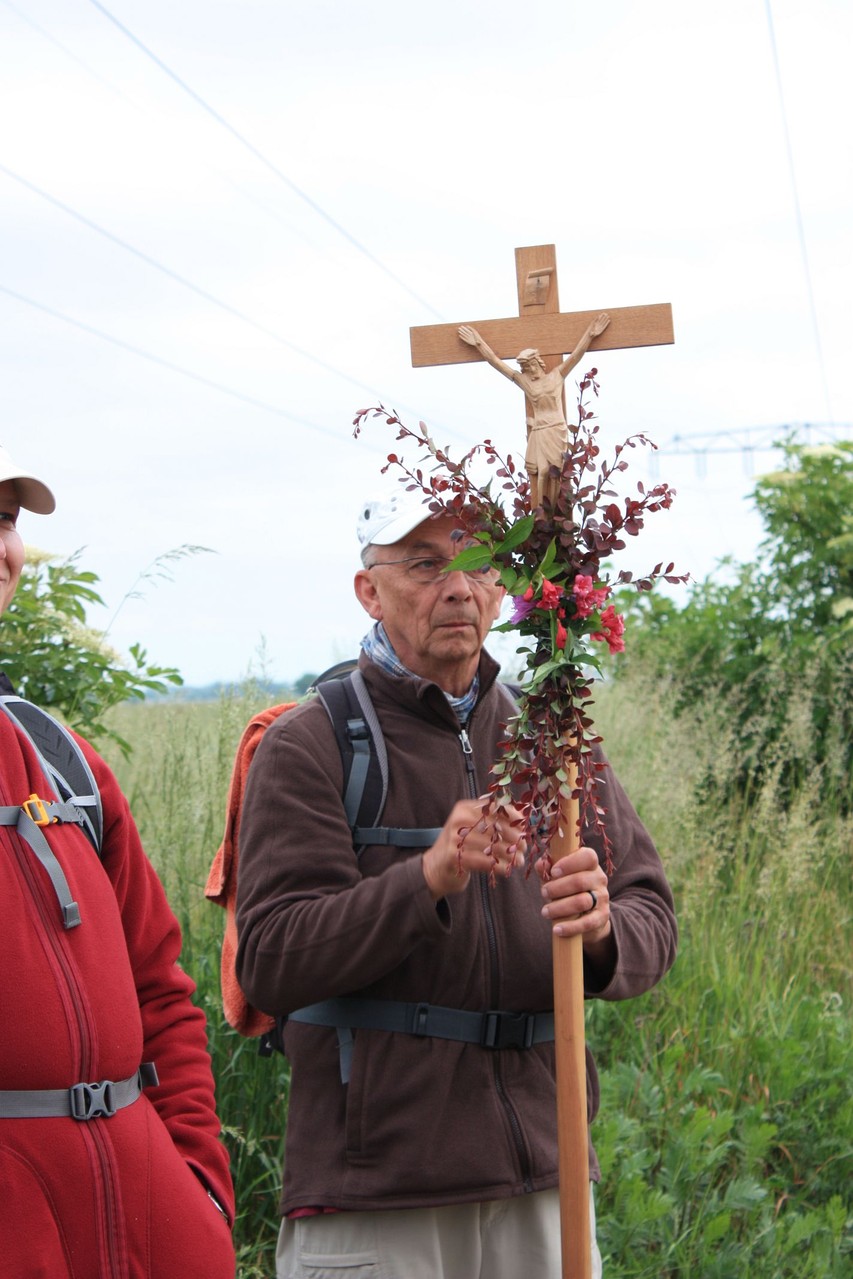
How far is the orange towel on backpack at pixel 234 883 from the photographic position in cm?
292

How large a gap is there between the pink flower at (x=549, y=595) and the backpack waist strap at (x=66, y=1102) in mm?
993

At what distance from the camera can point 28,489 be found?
2.27 metres

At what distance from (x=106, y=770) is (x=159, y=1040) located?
472 mm

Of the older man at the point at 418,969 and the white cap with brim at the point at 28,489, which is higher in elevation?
the white cap with brim at the point at 28,489

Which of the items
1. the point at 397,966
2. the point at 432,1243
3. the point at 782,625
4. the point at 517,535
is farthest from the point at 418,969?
the point at 782,625

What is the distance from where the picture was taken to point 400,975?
2.55m

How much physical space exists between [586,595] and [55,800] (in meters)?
0.91

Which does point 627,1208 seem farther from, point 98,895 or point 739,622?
point 739,622

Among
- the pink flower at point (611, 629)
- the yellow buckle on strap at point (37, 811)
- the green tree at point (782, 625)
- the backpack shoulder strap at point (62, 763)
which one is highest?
the green tree at point (782, 625)

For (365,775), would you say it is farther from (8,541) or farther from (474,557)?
(8,541)

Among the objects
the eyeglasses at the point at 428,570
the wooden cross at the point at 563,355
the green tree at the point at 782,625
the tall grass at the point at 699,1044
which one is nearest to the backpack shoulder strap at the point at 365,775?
the eyeglasses at the point at 428,570

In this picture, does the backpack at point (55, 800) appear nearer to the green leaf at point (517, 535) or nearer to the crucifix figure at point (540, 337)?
the green leaf at point (517, 535)

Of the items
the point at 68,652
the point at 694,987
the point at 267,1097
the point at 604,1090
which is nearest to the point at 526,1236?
the point at 267,1097

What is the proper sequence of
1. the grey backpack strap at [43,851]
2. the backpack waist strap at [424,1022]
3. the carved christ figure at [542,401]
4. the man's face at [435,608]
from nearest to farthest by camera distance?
the grey backpack strap at [43,851] → the carved christ figure at [542,401] → the backpack waist strap at [424,1022] → the man's face at [435,608]
